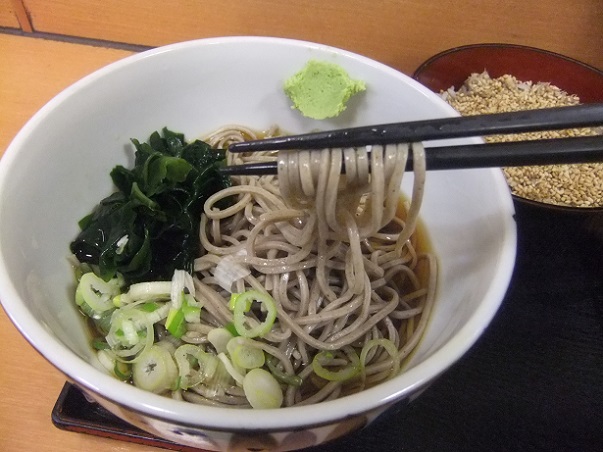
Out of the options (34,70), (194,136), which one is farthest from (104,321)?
(34,70)

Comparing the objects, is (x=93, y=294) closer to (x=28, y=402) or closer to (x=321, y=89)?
(x=28, y=402)

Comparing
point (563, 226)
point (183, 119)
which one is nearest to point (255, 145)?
point (183, 119)

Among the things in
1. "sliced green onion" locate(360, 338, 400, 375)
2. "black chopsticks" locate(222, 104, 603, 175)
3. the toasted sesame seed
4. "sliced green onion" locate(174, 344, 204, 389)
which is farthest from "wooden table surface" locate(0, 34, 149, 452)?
the toasted sesame seed

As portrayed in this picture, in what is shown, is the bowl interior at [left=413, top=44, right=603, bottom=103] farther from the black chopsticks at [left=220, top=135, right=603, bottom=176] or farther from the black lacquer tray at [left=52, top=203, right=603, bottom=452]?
the black chopsticks at [left=220, top=135, right=603, bottom=176]

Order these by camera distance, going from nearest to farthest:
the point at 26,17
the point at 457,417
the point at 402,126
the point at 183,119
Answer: the point at 402,126 → the point at 457,417 → the point at 183,119 → the point at 26,17

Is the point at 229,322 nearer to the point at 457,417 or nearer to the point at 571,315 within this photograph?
the point at 457,417

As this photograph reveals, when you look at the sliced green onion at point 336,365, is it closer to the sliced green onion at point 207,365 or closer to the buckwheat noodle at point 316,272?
the buckwheat noodle at point 316,272
